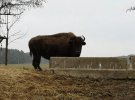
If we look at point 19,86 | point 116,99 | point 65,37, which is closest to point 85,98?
point 116,99

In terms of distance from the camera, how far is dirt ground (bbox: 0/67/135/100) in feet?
35.1

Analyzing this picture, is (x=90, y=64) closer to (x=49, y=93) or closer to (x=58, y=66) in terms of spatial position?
(x=58, y=66)

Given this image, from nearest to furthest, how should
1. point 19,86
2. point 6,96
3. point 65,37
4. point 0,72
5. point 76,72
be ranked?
point 6,96 < point 19,86 < point 0,72 < point 76,72 < point 65,37

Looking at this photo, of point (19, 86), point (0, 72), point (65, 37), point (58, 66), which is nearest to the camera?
point (19, 86)

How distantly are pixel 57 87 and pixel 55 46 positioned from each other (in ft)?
42.5

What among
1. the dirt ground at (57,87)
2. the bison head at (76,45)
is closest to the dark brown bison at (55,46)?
the bison head at (76,45)

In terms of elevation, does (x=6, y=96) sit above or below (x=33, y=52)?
below

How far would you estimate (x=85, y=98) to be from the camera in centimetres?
1083

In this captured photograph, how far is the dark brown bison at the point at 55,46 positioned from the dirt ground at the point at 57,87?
419 inches

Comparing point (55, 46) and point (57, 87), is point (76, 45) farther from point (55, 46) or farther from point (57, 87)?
point (57, 87)

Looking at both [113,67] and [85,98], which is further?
[113,67]

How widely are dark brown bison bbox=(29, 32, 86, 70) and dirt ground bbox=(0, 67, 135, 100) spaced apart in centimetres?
1065

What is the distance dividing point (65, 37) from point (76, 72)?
35.2 ft

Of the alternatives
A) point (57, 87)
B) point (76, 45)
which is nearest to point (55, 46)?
point (76, 45)
